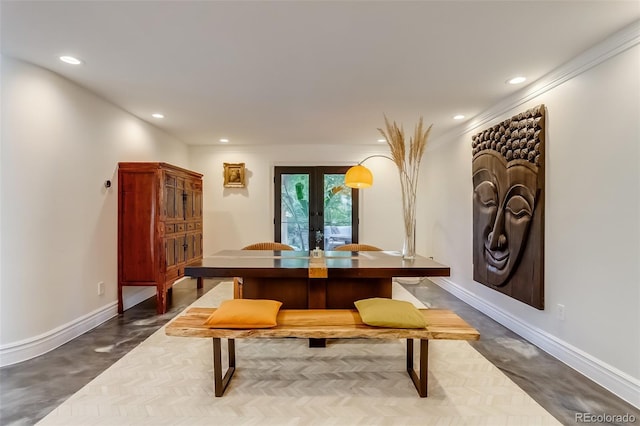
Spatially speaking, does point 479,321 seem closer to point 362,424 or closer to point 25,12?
point 362,424

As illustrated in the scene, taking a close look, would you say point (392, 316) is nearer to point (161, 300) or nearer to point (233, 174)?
point (161, 300)

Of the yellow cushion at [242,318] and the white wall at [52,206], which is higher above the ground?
the white wall at [52,206]

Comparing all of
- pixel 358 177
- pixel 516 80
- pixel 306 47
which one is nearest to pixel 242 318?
pixel 358 177

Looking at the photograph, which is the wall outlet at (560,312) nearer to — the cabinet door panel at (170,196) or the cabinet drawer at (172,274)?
the cabinet drawer at (172,274)

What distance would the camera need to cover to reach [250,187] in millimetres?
5703

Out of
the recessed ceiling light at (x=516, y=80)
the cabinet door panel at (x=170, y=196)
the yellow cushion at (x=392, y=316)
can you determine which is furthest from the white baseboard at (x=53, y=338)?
the recessed ceiling light at (x=516, y=80)

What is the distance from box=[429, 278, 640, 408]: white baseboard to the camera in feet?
6.42

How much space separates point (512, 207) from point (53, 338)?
14.5 feet

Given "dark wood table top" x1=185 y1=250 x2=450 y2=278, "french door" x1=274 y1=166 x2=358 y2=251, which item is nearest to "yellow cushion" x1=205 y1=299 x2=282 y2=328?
"dark wood table top" x1=185 y1=250 x2=450 y2=278

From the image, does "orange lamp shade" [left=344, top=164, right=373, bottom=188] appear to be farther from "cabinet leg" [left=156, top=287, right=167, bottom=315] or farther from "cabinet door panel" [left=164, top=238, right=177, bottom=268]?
"cabinet leg" [left=156, top=287, right=167, bottom=315]

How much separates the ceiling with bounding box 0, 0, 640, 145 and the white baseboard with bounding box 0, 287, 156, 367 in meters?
2.29

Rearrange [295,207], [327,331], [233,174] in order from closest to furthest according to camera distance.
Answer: [327,331] → [233,174] → [295,207]

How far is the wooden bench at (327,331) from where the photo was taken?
1.89 metres

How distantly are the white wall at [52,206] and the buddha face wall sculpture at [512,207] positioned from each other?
426 centimetres
